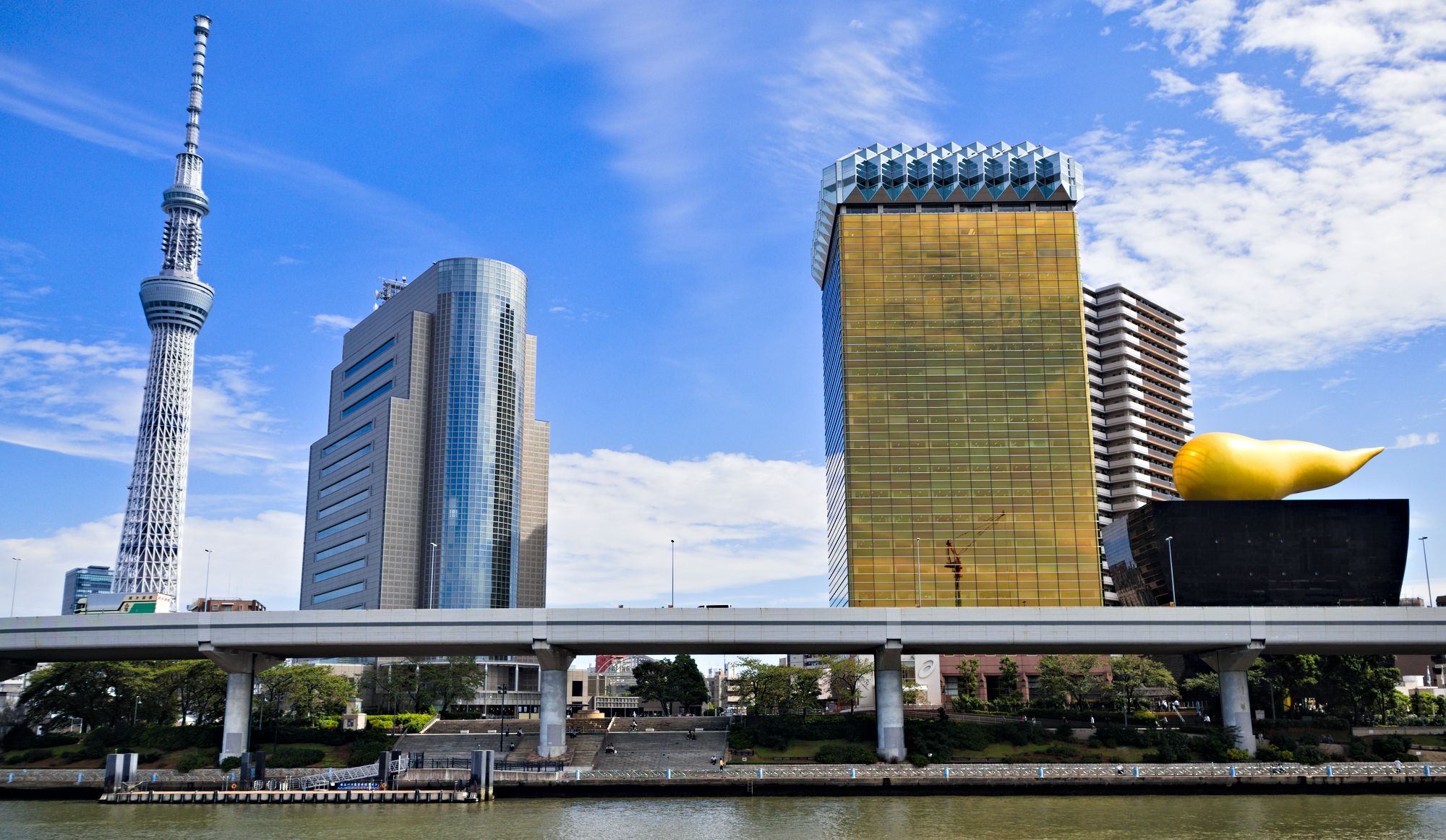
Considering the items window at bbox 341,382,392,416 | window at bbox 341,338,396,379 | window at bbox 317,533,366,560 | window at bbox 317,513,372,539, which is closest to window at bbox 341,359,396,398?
window at bbox 341,338,396,379

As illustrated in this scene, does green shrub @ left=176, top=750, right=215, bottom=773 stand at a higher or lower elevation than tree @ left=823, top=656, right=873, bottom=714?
lower

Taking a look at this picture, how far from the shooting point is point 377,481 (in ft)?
571

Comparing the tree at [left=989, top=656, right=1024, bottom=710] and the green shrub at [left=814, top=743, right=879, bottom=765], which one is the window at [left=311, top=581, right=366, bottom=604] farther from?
the green shrub at [left=814, top=743, right=879, bottom=765]

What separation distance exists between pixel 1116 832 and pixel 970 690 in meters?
73.9

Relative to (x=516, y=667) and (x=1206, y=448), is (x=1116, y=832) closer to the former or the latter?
(x=1206, y=448)

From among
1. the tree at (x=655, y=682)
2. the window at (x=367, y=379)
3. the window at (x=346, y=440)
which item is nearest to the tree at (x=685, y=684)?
the tree at (x=655, y=682)

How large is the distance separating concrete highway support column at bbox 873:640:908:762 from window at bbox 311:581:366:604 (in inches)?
4433

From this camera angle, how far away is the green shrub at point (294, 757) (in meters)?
78.2

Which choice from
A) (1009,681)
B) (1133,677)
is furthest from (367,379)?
(1133,677)

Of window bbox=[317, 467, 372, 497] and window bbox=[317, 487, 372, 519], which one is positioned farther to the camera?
window bbox=[317, 467, 372, 497]

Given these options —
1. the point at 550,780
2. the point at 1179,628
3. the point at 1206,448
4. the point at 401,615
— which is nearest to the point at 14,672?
the point at 401,615

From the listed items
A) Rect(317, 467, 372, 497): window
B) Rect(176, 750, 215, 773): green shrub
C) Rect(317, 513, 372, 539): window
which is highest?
Rect(317, 467, 372, 497): window

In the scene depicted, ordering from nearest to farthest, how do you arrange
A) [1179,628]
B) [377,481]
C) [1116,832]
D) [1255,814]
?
[1116,832], [1255,814], [1179,628], [377,481]

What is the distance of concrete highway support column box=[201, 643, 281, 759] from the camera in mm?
80312
